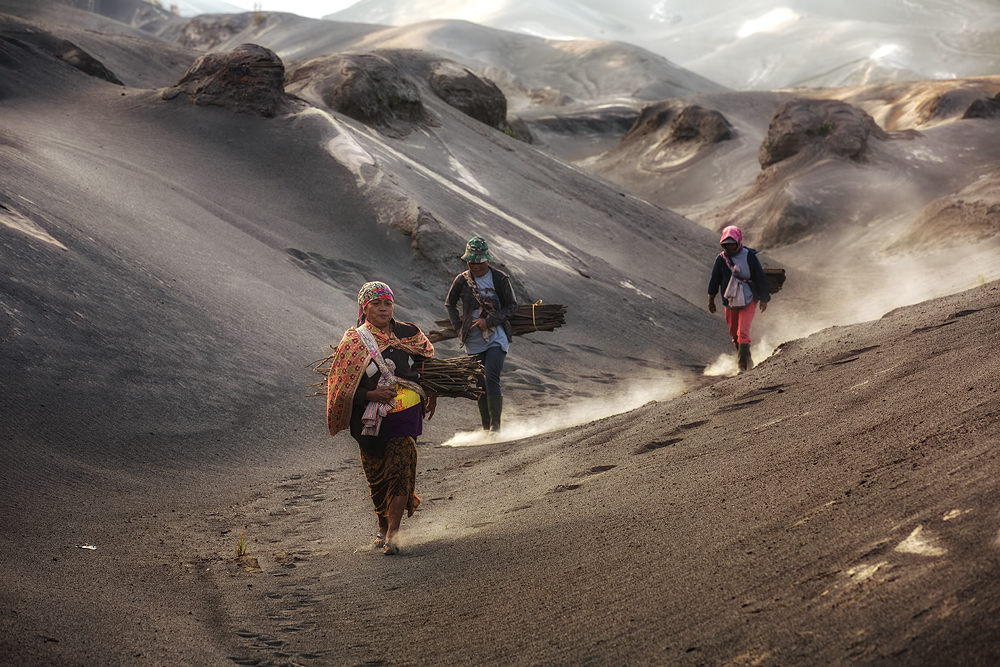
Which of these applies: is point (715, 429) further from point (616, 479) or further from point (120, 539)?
point (120, 539)

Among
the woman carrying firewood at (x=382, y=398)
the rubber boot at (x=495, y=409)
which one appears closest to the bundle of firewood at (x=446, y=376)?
the woman carrying firewood at (x=382, y=398)

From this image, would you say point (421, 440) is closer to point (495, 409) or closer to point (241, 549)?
point (495, 409)

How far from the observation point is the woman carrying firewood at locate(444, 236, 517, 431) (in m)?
7.74

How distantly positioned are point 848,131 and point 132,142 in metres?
22.9

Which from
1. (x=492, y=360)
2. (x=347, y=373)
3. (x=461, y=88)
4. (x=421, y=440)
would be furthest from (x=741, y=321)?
(x=461, y=88)

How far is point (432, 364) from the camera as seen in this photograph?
224 inches

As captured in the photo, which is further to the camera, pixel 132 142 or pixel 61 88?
pixel 61 88

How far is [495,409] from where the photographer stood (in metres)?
8.46

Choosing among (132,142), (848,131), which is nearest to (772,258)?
(848,131)

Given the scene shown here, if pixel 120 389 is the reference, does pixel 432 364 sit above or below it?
above

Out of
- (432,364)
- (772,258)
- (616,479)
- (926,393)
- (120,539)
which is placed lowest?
(772,258)

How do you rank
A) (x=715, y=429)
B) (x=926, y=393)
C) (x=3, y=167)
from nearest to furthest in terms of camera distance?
(x=926, y=393)
(x=715, y=429)
(x=3, y=167)

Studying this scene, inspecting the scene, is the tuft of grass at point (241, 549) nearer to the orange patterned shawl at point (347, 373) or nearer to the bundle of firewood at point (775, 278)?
the orange patterned shawl at point (347, 373)

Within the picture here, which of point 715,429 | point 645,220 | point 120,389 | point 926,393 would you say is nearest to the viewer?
point 926,393
